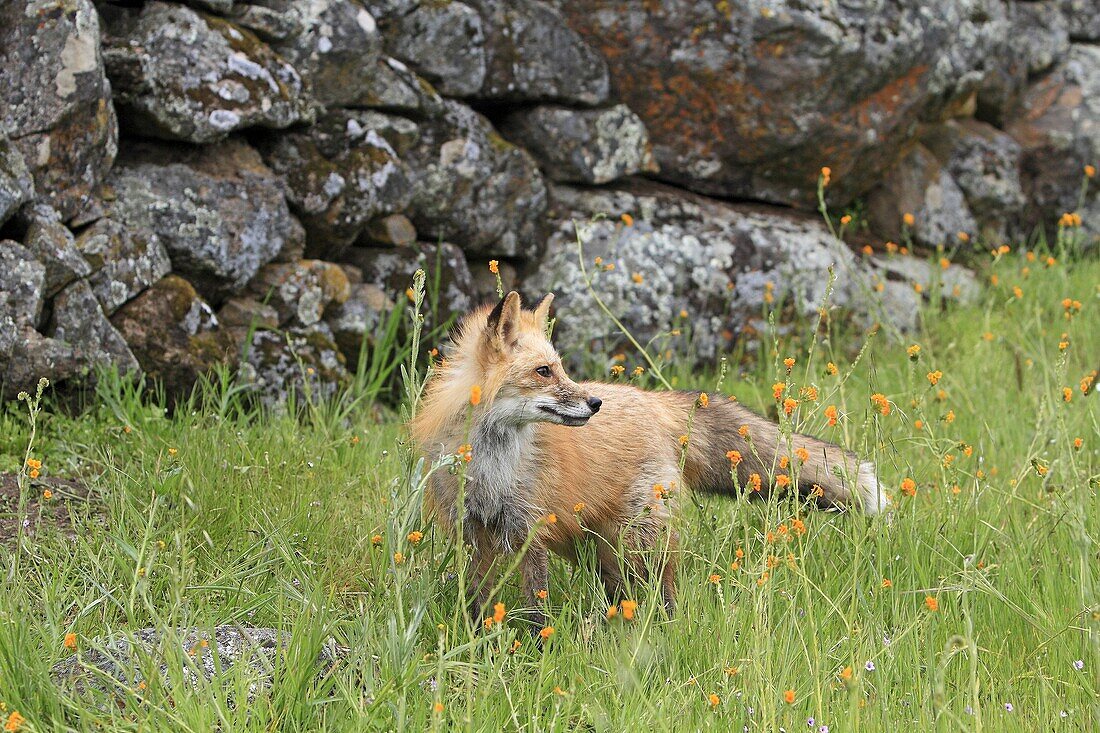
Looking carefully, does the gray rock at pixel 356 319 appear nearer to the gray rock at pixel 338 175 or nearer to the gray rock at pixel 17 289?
the gray rock at pixel 338 175

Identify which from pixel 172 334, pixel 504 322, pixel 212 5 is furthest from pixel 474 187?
pixel 504 322

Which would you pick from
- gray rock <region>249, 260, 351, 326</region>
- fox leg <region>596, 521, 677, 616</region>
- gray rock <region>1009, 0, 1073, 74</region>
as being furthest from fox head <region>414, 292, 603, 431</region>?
→ gray rock <region>1009, 0, 1073, 74</region>

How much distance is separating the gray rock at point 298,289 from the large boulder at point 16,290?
142cm

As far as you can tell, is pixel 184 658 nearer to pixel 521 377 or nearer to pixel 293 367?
pixel 521 377

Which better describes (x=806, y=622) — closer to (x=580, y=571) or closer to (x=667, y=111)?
(x=580, y=571)

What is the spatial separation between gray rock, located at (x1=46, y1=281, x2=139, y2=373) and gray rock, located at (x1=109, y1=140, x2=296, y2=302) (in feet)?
1.71

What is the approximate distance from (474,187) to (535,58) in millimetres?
1086

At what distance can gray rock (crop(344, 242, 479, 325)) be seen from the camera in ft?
23.9

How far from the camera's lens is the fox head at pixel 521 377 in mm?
4309

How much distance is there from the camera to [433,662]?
12.1 ft

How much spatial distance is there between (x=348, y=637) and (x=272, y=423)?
2315mm

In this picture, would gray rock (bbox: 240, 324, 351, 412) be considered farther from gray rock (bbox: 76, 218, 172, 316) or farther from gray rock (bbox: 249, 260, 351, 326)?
gray rock (bbox: 76, 218, 172, 316)

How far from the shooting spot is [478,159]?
748cm

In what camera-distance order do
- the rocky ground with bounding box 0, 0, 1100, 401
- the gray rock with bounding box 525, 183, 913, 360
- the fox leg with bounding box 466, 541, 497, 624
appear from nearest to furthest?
→ the fox leg with bounding box 466, 541, 497, 624
the rocky ground with bounding box 0, 0, 1100, 401
the gray rock with bounding box 525, 183, 913, 360
